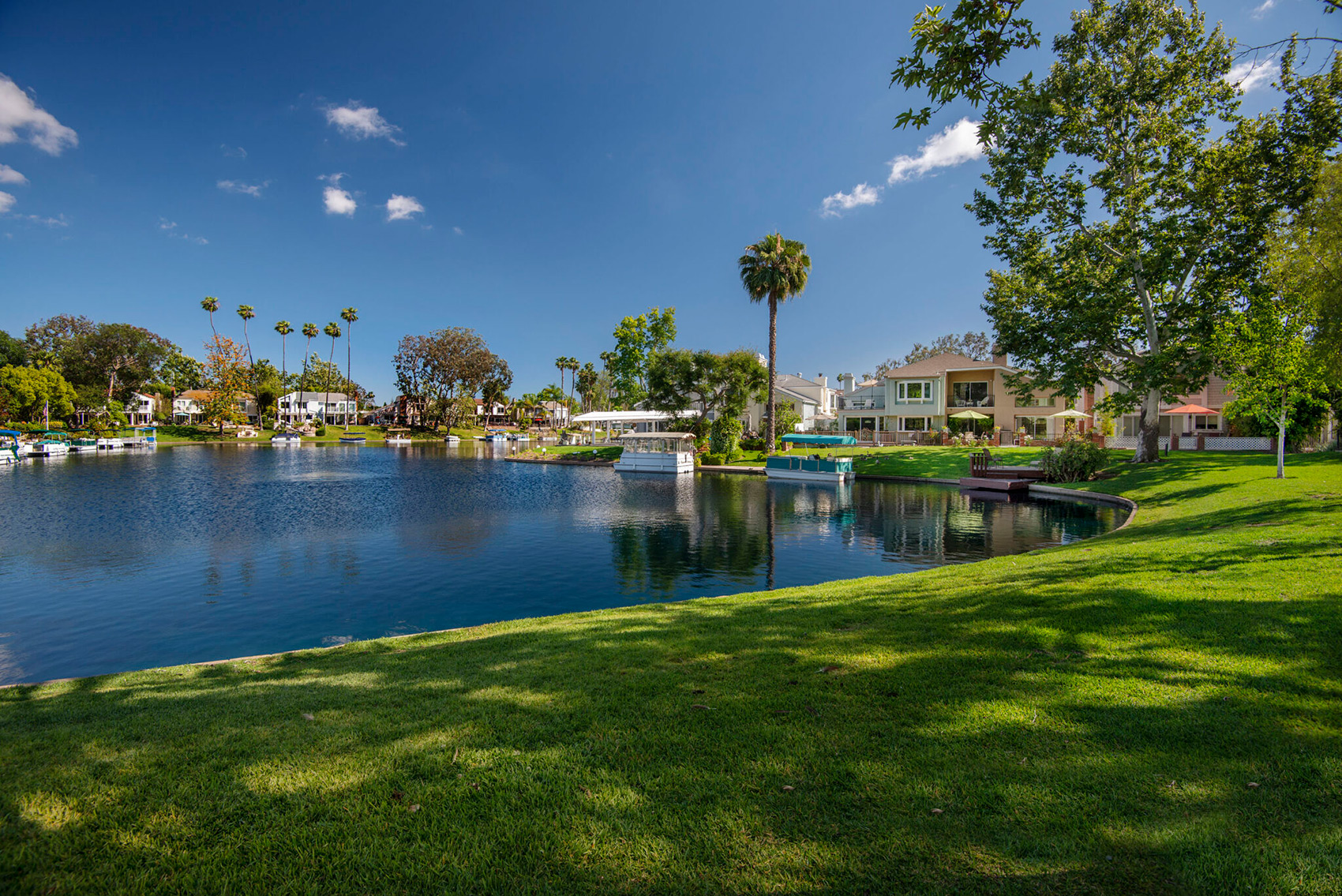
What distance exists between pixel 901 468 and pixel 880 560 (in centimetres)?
2300

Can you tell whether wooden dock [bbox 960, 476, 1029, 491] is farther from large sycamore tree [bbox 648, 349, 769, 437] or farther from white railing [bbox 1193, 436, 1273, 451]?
large sycamore tree [bbox 648, 349, 769, 437]

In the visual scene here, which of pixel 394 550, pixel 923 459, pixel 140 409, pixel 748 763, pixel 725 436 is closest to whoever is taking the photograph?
pixel 748 763

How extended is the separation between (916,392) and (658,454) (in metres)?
25.4

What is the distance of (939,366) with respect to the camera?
161 feet

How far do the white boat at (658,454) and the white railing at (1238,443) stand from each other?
31.5 metres

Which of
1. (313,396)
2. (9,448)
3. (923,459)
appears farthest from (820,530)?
(313,396)

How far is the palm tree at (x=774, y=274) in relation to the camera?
4128 cm

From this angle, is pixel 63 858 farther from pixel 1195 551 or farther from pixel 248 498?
pixel 248 498

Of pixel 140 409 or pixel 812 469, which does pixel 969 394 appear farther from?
pixel 140 409

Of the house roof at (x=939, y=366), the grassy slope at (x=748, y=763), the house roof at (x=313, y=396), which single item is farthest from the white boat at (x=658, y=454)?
the house roof at (x=313, y=396)

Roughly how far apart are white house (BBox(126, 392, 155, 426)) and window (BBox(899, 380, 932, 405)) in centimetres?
10528

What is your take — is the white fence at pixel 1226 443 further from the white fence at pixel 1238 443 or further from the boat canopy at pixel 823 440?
the boat canopy at pixel 823 440

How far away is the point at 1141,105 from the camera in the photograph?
26234 mm

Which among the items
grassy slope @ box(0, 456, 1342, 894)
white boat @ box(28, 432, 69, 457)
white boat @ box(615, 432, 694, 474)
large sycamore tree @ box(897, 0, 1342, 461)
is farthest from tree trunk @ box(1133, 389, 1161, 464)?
white boat @ box(28, 432, 69, 457)
